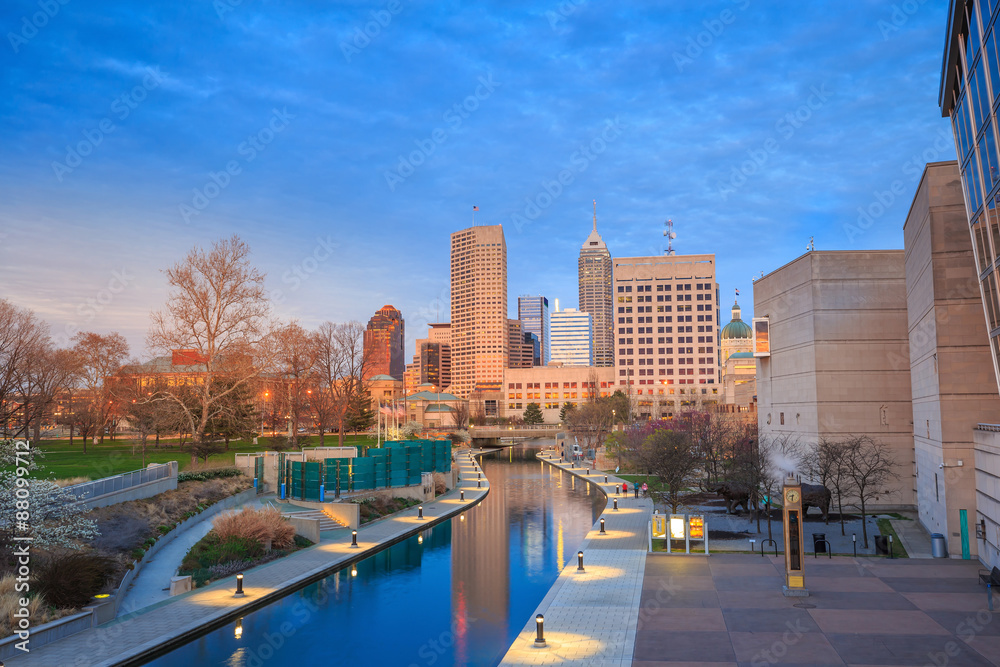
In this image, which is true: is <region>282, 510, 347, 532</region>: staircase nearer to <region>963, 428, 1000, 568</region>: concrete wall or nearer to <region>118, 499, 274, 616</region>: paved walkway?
<region>118, 499, 274, 616</region>: paved walkway

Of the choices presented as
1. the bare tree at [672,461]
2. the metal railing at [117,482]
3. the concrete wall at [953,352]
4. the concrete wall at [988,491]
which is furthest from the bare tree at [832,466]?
the metal railing at [117,482]

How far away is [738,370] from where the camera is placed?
367 feet

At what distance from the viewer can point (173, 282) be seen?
43125 millimetres

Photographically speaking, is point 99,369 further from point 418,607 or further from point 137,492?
point 418,607

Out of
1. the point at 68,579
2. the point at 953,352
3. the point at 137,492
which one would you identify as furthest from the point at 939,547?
the point at 137,492

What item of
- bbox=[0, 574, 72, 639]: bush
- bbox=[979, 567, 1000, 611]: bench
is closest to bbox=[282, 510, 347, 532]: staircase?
bbox=[0, 574, 72, 639]: bush

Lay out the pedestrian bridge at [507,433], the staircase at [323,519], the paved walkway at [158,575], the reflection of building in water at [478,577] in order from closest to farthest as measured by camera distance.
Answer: the reflection of building in water at [478,577], the paved walkway at [158,575], the staircase at [323,519], the pedestrian bridge at [507,433]

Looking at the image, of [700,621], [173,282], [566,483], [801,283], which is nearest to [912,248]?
[801,283]

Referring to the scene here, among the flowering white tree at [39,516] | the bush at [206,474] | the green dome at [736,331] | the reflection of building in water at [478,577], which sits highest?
the green dome at [736,331]

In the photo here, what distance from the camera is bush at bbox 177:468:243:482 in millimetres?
35375

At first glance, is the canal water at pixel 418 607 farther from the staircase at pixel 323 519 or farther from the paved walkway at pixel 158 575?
the staircase at pixel 323 519

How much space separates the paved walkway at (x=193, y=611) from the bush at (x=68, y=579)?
1198mm

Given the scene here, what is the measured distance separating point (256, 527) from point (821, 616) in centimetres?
2033

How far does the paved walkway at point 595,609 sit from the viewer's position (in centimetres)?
1548
